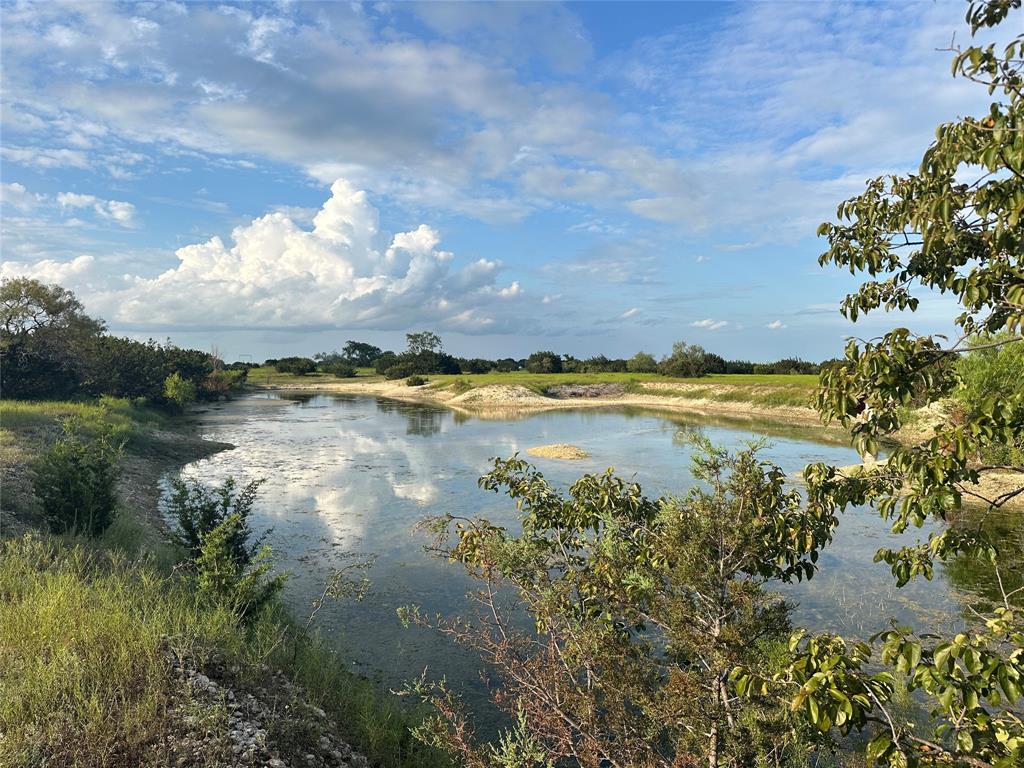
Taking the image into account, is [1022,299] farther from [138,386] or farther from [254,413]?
[254,413]

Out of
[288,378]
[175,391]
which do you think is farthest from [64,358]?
[288,378]

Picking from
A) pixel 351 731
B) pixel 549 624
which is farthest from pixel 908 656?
pixel 351 731

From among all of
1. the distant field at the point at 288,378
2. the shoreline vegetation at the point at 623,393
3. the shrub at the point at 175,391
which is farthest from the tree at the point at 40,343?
the distant field at the point at 288,378

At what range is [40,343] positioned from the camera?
4056cm

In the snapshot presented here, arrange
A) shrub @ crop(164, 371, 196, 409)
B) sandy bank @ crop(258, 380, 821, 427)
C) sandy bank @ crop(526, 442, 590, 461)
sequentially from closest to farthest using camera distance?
sandy bank @ crop(526, 442, 590, 461) < shrub @ crop(164, 371, 196, 409) < sandy bank @ crop(258, 380, 821, 427)

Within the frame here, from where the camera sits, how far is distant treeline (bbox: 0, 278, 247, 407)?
36281 mm

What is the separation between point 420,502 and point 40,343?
35.9m

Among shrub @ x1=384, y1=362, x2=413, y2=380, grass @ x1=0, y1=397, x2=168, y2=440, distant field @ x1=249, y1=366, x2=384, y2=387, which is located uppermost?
shrub @ x1=384, y1=362, x2=413, y2=380

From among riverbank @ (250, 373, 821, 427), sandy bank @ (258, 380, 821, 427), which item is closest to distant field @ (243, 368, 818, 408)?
riverbank @ (250, 373, 821, 427)

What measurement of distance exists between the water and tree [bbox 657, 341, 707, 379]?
3852 centimetres

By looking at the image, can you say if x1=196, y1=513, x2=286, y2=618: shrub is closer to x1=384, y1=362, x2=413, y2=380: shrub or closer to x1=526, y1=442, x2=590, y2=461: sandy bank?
x1=526, y1=442, x2=590, y2=461: sandy bank

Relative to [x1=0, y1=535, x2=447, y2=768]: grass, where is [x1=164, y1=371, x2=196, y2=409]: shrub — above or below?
above

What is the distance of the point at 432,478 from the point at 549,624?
23071mm

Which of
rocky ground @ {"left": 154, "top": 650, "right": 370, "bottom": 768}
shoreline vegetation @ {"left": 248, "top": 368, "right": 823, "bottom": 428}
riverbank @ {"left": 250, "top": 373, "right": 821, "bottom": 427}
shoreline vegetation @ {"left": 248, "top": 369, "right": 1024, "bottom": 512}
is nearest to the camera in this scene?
rocky ground @ {"left": 154, "top": 650, "right": 370, "bottom": 768}
